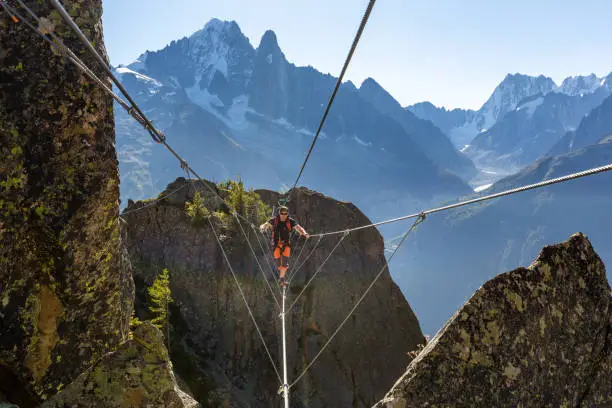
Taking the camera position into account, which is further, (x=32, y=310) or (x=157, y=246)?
(x=157, y=246)

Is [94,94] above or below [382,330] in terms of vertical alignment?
above

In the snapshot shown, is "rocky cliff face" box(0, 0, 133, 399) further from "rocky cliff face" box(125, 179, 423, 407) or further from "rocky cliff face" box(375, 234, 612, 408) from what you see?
"rocky cliff face" box(125, 179, 423, 407)

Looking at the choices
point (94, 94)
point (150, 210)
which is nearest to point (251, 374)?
point (150, 210)

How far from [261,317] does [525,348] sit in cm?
3191

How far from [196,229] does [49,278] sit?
28270 millimetres

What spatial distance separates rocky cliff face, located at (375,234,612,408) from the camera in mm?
4016

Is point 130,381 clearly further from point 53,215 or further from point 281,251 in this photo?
point 281,251

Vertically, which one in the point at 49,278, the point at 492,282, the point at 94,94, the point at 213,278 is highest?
the point at 94,94

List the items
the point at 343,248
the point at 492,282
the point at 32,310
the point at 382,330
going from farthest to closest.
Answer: the point at 343,248
the point at 382,330
the point at 32,310
the point at 492,282

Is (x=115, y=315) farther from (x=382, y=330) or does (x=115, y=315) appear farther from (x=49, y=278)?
(x=382, y=330)

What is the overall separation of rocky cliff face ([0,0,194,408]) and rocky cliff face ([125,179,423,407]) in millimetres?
23301

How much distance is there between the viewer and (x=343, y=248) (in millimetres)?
39562

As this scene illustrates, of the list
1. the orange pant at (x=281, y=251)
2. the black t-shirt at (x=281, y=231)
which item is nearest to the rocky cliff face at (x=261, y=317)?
the orange pant at (x=281, y=251)

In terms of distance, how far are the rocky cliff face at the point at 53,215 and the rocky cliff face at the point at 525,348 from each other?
597 centimetres
